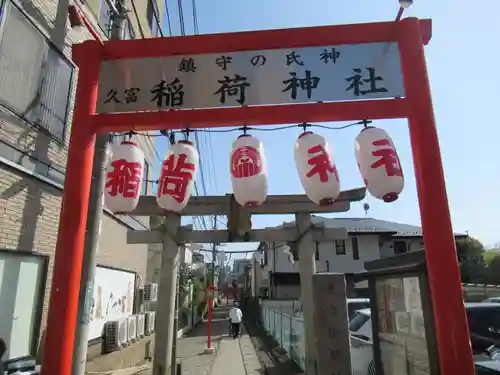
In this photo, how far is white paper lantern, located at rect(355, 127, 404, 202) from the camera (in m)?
4.47

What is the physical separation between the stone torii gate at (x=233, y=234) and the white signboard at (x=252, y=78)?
3.42 metres

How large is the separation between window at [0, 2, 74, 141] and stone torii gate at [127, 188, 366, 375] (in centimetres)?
261

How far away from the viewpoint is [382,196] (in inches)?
177

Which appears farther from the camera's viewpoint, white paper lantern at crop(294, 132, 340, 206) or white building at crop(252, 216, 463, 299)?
white building at crop(252, 216, 463, 299)

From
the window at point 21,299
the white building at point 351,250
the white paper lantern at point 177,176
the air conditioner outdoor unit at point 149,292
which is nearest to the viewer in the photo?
the white paper lantern at point 177,176

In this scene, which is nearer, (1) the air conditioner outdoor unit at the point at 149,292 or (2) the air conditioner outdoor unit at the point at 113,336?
(2) the air conditioner outdoor unit at the point at 113,336

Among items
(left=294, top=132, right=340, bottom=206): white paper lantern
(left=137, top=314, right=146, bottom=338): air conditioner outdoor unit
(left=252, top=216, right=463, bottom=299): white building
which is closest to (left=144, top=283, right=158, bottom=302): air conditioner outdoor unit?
(left=137, top=314, right=146, bottom=338): air conditioner outdoor unit

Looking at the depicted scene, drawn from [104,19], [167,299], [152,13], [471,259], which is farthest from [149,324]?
[471,259]

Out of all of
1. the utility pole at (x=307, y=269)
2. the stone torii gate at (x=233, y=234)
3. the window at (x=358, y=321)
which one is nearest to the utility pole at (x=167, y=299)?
the stone torii gate at (x=233, y=234)

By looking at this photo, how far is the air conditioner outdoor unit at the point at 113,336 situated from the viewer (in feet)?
33.6

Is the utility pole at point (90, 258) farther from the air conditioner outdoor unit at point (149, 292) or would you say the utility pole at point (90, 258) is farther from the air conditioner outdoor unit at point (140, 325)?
the air conditioner outdoor unit at point (149, 292)

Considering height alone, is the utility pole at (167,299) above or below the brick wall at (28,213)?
below

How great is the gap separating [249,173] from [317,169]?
0.84 m

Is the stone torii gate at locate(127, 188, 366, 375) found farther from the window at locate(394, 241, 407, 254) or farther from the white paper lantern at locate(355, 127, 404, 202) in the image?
the window at locate(394, 241, 407, 254)
